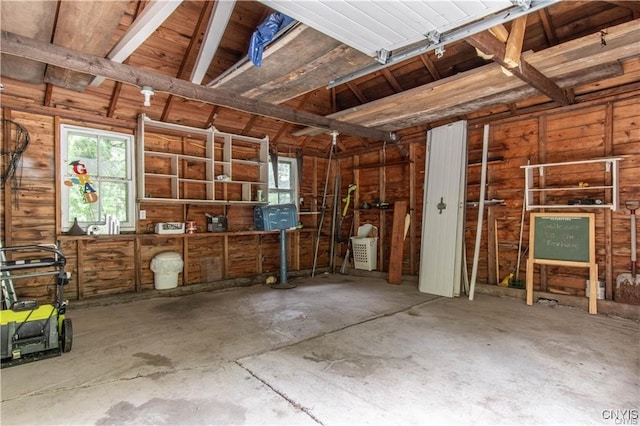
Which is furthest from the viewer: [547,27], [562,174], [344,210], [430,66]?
[344,210]

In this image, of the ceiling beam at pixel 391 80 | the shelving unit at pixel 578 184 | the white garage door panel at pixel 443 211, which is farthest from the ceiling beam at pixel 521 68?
the ceiling beam at pixel 391 80

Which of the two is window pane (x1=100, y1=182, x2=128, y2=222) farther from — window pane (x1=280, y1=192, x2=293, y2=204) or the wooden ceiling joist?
window pane (x1=280, y1=192, x2=293, y2=204)

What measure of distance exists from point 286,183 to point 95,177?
3335 mm

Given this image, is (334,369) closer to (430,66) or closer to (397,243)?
(397,243)

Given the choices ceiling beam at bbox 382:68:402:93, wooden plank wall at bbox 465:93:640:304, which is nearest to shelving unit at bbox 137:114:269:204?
ceiling beam at bbox 382:68:402:93

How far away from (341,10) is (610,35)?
8.10ft

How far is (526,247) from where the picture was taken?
192 inches

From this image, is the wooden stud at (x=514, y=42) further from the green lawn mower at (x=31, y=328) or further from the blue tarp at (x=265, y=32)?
the green lawn mower at (x=31, y=328)

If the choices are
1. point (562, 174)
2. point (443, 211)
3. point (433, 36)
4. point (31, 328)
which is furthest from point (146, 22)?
point (562, 174)

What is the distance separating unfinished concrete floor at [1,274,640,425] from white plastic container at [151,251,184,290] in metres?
0.86

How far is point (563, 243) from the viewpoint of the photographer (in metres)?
4.35

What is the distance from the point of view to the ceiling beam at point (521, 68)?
9.05 ft

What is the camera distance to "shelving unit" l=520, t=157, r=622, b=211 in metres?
4.07

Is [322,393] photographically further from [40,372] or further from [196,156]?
[196,156]
